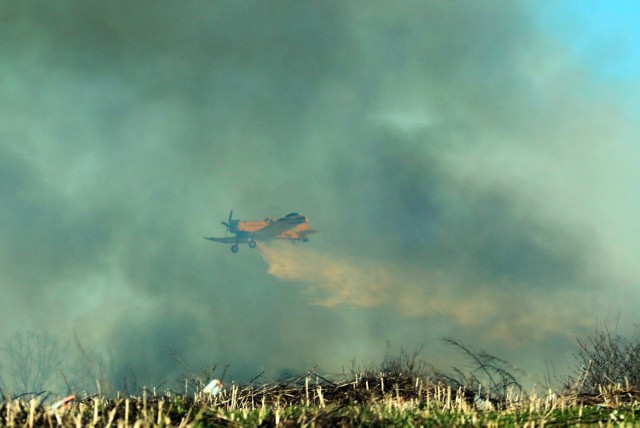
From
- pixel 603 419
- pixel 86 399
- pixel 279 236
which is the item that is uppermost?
pixel 279 236

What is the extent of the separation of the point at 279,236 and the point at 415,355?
133 m

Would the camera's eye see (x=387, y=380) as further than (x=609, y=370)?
No

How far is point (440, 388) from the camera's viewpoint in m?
23.4

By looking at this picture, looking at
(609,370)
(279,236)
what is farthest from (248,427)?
(279,236)

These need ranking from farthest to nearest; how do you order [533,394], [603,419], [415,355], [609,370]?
[609,370] < [415,355] < [533,394] < [603,419]

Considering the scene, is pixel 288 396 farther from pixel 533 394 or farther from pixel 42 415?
pixel 42 415

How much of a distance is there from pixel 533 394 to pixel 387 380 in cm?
554

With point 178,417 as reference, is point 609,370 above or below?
above

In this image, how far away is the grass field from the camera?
13016mm

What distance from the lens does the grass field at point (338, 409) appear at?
13.0m

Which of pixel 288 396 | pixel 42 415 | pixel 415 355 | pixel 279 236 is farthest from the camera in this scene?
pixel 279 236

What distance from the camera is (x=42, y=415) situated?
12.8 m

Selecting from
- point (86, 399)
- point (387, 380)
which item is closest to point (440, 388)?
point (387, 380)

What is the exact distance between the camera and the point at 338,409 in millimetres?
13844
